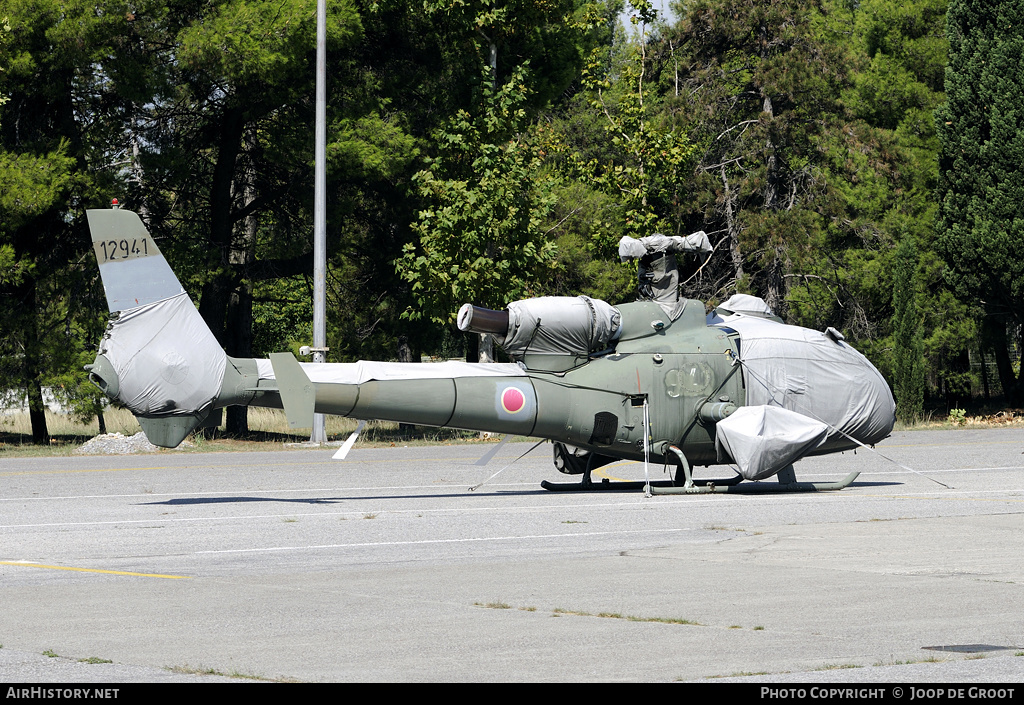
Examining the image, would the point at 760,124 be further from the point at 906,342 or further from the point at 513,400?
the point at 513,400

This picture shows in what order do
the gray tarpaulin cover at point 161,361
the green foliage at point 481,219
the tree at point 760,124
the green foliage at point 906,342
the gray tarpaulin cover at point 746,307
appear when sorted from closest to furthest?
1. the gray tarpaulin cover at point 161,361
2. the gray tarpaulin cover at point 746,307
3. the green foliage at point 481,219
4. the green foliage at point 906,342
5. the tree at point 760,124

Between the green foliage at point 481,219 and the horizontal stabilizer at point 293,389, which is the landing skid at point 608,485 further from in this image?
the green foliage at point 481,219

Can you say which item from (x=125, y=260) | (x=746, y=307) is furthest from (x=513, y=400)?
(x=125, y=260)

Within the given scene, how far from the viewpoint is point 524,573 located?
1108 cm

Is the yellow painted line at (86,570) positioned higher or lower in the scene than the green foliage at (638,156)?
lower

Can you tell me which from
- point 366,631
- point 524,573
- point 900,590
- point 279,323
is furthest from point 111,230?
point 279,323

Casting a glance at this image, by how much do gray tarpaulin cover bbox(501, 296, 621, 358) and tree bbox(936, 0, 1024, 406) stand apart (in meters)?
23.5

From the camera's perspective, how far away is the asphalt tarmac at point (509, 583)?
7.41m

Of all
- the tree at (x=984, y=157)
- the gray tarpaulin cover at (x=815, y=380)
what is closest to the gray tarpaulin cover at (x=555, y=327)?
the gray tarpaulin cover at (x=815, y=380)

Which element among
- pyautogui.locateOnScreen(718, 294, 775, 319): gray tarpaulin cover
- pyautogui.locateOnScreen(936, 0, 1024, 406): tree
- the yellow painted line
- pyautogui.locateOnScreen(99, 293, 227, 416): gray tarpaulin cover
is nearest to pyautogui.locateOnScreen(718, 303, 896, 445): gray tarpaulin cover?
pyautogui.locateOnScreen(718, 294, 775, 319): gray tarpaulin cover

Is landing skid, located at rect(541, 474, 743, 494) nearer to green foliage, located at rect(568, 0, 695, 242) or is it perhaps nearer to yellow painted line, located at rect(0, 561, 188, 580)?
yellow painted line, located at rect(0, 561, 188, 580)

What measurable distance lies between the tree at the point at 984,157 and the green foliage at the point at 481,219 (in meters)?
13.5

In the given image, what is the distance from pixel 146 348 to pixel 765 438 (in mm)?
8785

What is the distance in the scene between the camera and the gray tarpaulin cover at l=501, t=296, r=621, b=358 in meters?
17.8
